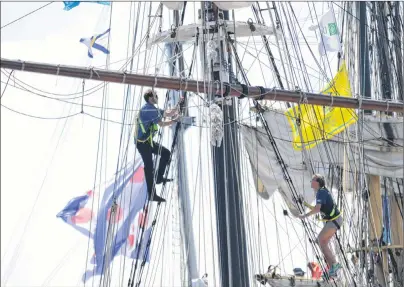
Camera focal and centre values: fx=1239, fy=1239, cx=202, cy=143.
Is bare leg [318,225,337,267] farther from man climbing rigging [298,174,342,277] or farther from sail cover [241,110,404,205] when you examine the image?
sail cover [241,110,404,205]

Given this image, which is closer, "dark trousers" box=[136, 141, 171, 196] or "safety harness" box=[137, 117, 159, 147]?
"safety harness" box=[137, 117, 159, 147]

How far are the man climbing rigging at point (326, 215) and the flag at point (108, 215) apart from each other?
5.29 m

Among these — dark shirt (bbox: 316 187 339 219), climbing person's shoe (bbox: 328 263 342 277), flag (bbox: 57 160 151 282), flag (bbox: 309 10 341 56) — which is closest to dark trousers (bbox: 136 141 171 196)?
dark shirt (bbox: 316 187 339 219)

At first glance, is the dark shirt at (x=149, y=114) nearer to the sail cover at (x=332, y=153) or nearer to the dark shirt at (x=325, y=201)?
the dark shirt at (x=325, y=201)

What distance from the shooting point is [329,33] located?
87.7 ft

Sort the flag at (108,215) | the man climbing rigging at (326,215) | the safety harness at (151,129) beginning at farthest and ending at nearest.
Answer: the flag at (108,215)
the man climbing rigging at (326,215)
the safety harness at (151,129)

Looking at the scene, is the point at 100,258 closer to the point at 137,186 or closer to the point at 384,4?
the point at 137,186

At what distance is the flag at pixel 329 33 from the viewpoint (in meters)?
26.7

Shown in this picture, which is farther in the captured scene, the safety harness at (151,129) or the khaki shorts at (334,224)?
the khaki shorts at (334,224)

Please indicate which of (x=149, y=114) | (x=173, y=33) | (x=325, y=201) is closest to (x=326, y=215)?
(x=325, y=201)

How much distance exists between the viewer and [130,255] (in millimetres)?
25781

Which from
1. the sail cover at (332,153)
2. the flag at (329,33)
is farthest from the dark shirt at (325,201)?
the flag at (329,33)

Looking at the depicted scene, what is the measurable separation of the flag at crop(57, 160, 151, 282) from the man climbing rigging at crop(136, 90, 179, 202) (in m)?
4.53

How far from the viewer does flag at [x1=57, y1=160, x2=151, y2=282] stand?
25.7 metres
